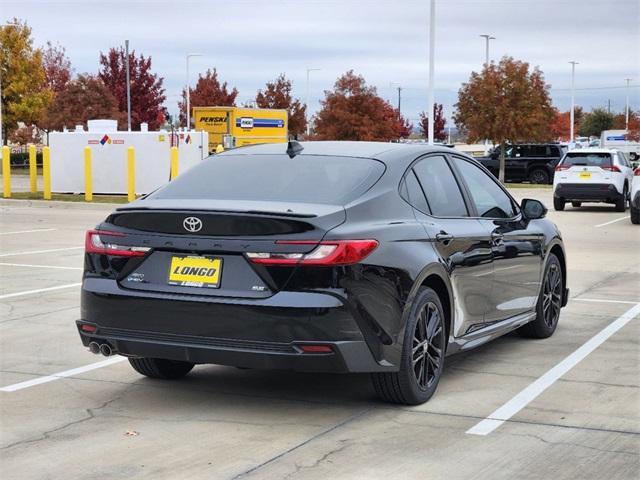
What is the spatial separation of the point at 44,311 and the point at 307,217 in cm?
485

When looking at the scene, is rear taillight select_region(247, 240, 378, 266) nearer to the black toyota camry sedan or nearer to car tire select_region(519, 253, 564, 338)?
the black toyota camry sedan

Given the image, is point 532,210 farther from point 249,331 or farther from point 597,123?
point 597,123

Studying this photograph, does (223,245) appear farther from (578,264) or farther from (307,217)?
(578,264)

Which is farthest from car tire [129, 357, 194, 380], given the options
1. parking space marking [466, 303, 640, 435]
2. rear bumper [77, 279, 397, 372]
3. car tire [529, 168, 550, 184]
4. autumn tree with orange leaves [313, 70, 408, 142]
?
autumn tree with orange leaves [313, 70, 408, 142]

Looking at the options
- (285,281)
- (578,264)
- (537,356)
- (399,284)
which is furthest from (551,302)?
(578,264)

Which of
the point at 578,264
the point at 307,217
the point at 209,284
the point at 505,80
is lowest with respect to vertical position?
the point at 578,264

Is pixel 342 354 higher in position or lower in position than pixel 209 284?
lower

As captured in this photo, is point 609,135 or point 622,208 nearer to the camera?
point 622,208

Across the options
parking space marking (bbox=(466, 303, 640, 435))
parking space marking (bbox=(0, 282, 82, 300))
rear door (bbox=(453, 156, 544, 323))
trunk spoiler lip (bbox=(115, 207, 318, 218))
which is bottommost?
parking space marking (bbox=(466, 303, 640, 435))

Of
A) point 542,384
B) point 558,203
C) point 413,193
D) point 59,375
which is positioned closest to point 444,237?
point 413,193

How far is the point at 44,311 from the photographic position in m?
9.69

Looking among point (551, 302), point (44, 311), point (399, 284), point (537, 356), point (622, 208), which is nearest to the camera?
point (399, 284)

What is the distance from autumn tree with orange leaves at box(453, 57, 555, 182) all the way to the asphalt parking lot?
3535 cm

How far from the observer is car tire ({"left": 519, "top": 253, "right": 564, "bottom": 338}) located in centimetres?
834
